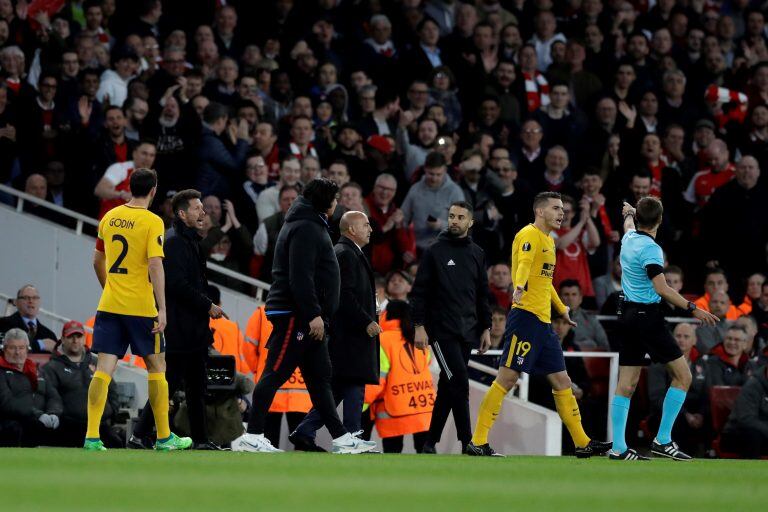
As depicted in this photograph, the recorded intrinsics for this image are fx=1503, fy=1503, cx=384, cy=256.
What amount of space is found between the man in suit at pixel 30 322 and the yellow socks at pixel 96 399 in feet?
12.8

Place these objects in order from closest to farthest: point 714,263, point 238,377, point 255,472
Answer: point 255,472, point 238,377, point 714,263

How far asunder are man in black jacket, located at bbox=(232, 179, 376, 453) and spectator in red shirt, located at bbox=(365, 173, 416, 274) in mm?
5283

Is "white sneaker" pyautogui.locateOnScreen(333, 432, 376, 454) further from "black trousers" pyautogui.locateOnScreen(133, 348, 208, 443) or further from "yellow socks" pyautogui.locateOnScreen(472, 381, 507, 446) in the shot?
"black trousers" pyautogui.locateOnScreen(133, 348, 208, 443)

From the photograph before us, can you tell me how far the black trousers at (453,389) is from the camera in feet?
40.2

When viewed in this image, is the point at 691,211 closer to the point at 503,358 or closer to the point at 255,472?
the point at 503,358

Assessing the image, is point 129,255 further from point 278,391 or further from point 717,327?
point 717,327

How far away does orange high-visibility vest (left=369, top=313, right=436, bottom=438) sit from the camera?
1405 centimetres

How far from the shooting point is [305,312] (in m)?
11.1

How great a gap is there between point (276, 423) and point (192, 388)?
87.0 inches

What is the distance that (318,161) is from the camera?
56.3ft

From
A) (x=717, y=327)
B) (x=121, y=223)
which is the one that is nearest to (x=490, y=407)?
(x=121, y=223)

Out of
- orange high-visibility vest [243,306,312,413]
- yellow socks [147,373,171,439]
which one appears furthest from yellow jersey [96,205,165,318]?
orange high-visibility vest [243,306,312,413]

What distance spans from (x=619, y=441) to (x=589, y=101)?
9.56m

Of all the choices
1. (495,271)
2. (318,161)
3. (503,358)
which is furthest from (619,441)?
(318,161)
